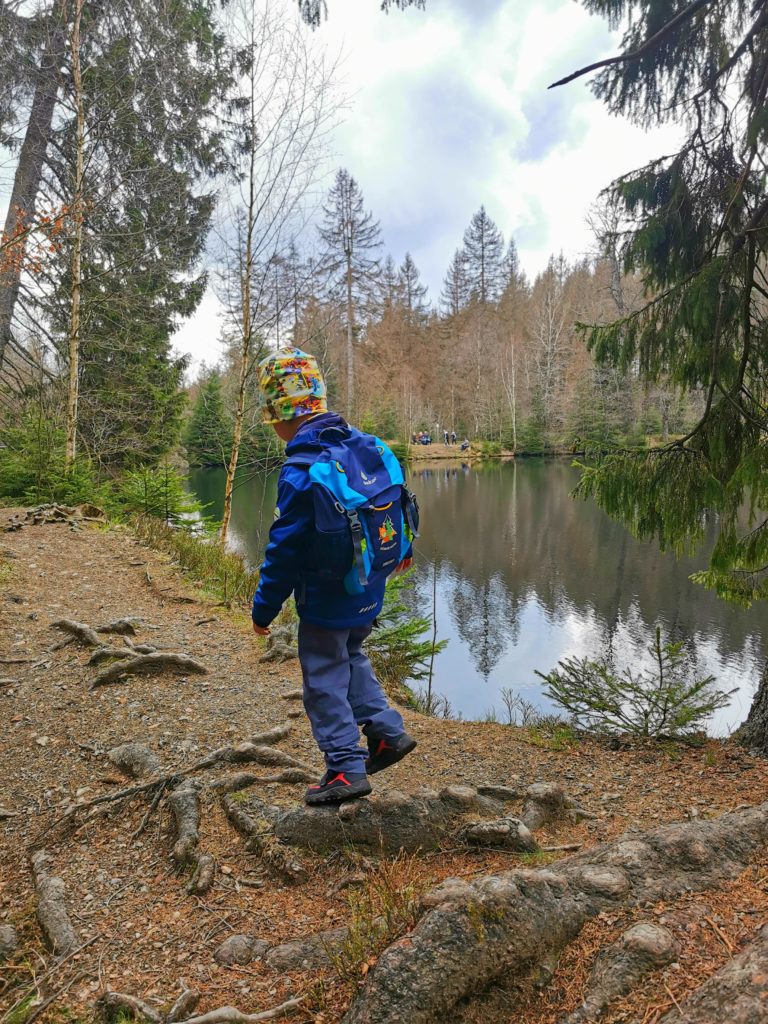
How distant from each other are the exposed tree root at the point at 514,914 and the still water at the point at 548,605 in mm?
3979

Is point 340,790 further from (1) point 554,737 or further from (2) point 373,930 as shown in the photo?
(1) point 554,737

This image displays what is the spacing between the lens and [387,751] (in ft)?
7.85

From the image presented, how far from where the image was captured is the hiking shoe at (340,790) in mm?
2158

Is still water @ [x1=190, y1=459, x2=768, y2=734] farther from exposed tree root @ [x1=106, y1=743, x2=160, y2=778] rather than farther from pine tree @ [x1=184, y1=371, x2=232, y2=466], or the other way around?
exposed tree root @ [x1=106, y1=743, x2=160, y2=778]

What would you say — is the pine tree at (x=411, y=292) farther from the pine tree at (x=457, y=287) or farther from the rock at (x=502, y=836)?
the rock at (x=502, y=836)

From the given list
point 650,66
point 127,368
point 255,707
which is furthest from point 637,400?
point 255,707

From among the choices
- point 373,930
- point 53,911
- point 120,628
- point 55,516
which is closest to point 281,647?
point 120,628

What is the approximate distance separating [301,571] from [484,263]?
60827mm

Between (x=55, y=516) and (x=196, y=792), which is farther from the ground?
(x=55, y=516)

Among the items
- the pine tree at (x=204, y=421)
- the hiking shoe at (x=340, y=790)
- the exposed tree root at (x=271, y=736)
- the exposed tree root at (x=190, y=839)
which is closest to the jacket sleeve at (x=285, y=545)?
the hiking shoe at (x=340, y=790)

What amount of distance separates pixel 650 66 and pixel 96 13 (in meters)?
10.9

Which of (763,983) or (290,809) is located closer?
(763,983)

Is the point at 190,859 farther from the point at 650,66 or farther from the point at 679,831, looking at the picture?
the point at 650,66

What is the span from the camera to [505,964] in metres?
1.27
